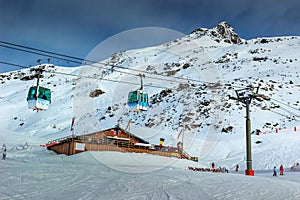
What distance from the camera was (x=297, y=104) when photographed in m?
57.6

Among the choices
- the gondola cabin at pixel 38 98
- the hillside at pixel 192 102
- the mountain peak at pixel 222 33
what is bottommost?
the gondola cabin at pixel 38 98

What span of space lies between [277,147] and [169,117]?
2630cm

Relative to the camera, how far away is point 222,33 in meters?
174

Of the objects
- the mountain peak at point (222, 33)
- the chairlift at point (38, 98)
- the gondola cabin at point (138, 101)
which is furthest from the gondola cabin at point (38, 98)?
the mountain peak at point (222, 33)

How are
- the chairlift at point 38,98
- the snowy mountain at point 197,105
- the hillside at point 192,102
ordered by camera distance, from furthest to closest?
1. the hillside at point 192,102
2. the snowy mountain at point 197,105
3. the chairlift at point 38,98

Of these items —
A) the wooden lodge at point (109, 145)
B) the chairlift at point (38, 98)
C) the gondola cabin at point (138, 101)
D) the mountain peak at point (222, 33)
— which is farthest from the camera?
the mountain peak at point (222, 33)

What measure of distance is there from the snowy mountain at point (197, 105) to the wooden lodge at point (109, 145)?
226 centimetres

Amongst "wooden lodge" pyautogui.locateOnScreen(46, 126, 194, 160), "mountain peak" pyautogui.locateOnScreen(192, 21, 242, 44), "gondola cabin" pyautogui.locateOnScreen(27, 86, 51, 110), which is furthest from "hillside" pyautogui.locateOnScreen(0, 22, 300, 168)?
"mountain peak" pyautogui.locateOnScreen(192, 21, 242, 44)

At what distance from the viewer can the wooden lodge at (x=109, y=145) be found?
33281 mm

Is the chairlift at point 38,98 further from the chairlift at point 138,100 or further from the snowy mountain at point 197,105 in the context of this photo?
the chairlift at point 138,100

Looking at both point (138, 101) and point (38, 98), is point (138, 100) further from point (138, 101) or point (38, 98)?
point (38, 98)

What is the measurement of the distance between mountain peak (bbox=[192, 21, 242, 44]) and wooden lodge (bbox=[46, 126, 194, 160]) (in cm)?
13281

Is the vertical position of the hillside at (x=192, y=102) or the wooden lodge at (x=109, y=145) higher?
the hillside at (x=192, y=102)

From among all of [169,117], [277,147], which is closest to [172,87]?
[169,117]
